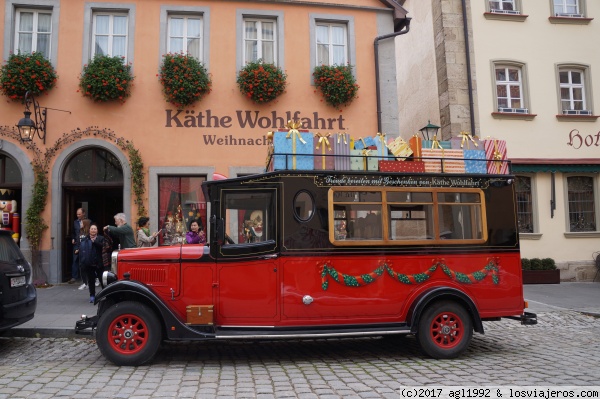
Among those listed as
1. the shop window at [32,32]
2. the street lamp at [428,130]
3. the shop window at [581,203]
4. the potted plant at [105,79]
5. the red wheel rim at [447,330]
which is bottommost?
the red wheel rim at [447,330]

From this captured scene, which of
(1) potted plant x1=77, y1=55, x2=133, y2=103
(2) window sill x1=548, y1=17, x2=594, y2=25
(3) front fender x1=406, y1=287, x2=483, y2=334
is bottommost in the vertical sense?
(3) front fender x1=406, y1=287, x2=483, y2=334

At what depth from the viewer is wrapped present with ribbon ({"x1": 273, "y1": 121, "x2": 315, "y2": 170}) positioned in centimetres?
584

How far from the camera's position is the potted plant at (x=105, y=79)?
428 inches

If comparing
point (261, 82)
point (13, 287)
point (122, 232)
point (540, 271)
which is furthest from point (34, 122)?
point (540, 271)

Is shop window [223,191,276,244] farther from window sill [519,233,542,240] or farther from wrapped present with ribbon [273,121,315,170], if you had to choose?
window sill [519,233,542,240]

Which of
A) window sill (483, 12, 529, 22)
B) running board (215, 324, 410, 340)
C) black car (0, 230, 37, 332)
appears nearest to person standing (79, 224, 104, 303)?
black car (0, 230, 37, 332)

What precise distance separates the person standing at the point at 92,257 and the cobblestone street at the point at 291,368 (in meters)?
2.03

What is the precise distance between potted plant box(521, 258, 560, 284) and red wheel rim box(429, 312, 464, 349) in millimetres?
7889

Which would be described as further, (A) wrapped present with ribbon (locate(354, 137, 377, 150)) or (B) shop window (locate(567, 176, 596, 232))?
(B) shop window (locate(567, 176, 596, 232))

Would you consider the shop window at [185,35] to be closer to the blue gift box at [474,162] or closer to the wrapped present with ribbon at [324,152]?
the wrapped present with ribbon at [324,152]

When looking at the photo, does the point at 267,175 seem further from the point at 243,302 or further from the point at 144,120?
the point at 144,120

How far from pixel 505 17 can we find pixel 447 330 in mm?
11231

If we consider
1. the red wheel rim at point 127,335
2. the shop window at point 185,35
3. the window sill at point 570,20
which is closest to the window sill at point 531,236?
the window sill at point 570,20

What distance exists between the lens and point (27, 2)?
11203 millimetres
